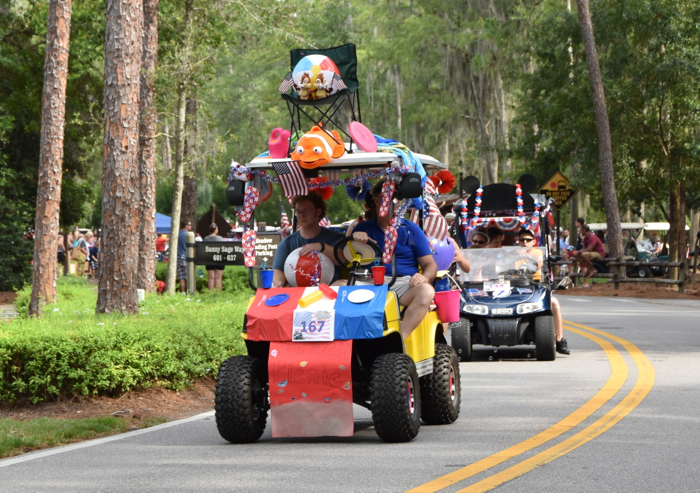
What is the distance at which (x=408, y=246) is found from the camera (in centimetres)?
912

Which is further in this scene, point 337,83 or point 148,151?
point 148,151

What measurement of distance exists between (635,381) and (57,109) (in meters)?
11.6

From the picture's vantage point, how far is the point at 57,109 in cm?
1894

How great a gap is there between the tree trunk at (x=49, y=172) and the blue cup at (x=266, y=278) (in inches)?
407

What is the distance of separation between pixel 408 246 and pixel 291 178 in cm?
115

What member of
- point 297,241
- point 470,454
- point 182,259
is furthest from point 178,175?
point 470,454

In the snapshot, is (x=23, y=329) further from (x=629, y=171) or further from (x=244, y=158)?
(x=244, y=158)

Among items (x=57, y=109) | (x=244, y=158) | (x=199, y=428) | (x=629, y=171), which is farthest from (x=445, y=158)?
(x=199, y=428)

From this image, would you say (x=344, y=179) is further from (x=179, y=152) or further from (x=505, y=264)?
(x=179, y=152)

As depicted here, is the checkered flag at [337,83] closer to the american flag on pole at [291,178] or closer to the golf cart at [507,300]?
the american flag on pole at [291,178]

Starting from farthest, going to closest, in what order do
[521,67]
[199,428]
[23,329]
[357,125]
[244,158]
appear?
1. [244,158]
2. [521,67]
3. [23,329]
4. [199,428]
5. [357,125]

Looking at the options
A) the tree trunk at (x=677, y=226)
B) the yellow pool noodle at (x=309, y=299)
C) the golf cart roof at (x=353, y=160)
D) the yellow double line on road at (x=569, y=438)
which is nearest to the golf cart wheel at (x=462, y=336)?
the yellow double line on road at (x=569, y=438)

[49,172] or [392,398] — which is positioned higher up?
[49,172]

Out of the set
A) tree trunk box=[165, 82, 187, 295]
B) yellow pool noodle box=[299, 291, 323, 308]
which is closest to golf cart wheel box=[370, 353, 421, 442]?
yellow pool noodle box=[299, 291, 323, 308]
